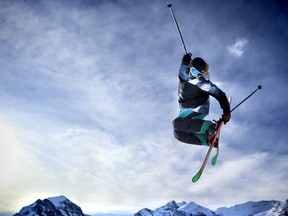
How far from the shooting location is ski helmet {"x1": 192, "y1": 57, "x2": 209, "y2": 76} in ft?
23.9

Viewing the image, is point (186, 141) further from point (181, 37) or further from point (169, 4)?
point (169, 4)

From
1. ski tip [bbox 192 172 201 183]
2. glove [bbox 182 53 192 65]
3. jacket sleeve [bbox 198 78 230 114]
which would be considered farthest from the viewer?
glove [bbox 182 53 192 65]

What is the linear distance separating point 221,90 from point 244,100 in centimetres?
226

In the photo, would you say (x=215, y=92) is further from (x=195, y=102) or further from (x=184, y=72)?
(x=184, y=72)

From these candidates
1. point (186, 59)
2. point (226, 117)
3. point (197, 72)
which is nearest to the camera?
point (197, 72)

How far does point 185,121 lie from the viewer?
25.9 ft

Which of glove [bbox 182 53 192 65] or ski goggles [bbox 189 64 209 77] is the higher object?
glove [bbox 182 53 192 65]

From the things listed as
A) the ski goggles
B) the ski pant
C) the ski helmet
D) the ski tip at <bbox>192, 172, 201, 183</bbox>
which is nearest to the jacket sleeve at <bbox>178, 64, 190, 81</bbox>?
the ski goggles

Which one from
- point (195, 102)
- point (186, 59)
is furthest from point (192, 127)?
point (186, 59)

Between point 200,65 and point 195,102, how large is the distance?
48.9 inches

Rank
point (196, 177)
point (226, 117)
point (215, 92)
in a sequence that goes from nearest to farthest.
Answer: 1. point (215, 92)
2. point (226, 117)
3. point (196, 177)

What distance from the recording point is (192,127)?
25.3 feet

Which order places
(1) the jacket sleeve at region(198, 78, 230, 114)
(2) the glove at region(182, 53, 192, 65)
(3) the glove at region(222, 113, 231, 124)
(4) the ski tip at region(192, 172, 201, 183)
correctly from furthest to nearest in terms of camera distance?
(2) the glove at region(182, 53, 192, 65) → (4) the ski tip at region(192, 172, 201, 183) → (3) the glove at region(222, 113, 231, 124) → (1) the jacket sleeve at region(198, 78, 230, 114)

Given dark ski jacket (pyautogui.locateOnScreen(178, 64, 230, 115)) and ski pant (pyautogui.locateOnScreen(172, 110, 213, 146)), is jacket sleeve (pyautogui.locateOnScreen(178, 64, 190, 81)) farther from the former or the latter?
ski pant (pyautogui.locateOnScreen(172, 110, 213, 146))
